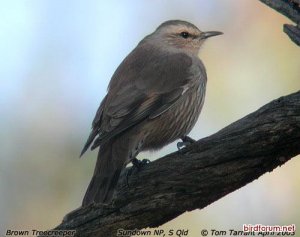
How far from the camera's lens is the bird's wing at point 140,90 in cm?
568

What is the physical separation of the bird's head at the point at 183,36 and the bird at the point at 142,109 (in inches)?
6.4

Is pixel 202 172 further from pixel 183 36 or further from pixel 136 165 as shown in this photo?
pixel 183 36

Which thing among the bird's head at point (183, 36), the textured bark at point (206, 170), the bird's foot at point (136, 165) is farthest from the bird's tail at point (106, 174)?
the bird's head at point (183, 36)

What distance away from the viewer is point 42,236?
5547 millimetres

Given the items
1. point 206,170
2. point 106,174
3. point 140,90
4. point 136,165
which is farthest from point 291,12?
point 106,174

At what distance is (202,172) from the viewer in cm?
511

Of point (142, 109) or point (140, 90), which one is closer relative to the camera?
point (142, 109)

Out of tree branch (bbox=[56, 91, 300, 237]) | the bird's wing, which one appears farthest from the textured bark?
the bird's wing

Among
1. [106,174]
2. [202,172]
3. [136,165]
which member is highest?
[136,165]

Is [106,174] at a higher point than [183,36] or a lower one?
lower

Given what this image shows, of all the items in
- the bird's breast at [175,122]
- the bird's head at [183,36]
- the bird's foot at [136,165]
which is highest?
the bird's head at [183,36]

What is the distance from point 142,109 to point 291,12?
1411 millimetres

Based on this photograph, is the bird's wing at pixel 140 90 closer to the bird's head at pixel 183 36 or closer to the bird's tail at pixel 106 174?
the bird's tail at pixel 106 174

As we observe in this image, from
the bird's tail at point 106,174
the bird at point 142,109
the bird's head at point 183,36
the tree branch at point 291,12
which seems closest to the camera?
the tree branch at point 291,12
